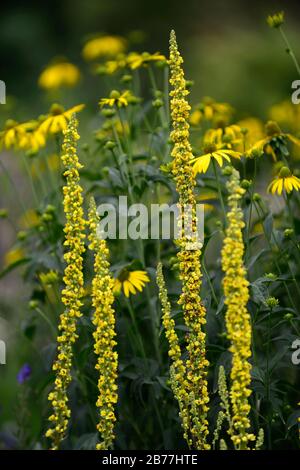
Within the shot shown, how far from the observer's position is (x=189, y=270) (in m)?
2.62

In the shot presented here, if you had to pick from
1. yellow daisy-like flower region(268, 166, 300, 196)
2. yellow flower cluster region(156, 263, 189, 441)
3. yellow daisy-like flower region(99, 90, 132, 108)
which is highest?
yellow daisy-like flower region(99, 90, 132, 108)

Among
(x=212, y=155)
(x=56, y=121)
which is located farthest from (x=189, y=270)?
(x=56, y=121)

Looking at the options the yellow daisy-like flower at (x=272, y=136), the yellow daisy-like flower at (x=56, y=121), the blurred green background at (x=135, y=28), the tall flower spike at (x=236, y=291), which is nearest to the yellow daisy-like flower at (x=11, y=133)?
the yellow daisy-like flower at (x=56, y=121)

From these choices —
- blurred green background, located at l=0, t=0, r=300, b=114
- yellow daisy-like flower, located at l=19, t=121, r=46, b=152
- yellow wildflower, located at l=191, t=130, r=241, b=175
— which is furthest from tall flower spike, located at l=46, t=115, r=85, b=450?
blurred green background, located at l=0, t=0, r=300, b=114

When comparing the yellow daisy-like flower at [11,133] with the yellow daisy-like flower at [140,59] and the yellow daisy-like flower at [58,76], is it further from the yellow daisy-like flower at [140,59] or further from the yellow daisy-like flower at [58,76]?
the yellow daisy-like flower at [58,76]

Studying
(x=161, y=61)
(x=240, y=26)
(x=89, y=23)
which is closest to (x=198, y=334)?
(x=161, y=61)

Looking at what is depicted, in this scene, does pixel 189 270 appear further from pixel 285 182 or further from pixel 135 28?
pixel 135 28

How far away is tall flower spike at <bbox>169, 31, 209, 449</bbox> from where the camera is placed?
8.41ft

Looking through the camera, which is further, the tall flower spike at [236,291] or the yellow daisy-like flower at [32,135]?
the yellow daisy-like flower at [32,135]

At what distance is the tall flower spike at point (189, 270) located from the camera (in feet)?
8.41

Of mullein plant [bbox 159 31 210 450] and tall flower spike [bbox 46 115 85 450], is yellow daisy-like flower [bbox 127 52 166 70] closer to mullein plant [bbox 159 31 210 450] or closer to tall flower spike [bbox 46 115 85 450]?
mullein plant [bbox 159 31 210 450]

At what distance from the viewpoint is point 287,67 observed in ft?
33.7
